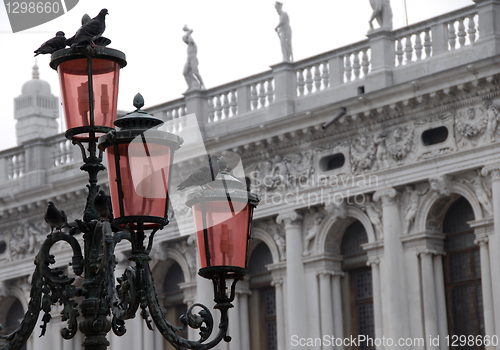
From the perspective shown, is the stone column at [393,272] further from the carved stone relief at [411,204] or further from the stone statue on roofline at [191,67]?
the stone statue on roofline at [191,67]

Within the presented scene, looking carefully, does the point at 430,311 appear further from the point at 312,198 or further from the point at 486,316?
the point at 312,198

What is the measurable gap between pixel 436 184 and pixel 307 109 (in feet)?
11.6

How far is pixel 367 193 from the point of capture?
22141 mm

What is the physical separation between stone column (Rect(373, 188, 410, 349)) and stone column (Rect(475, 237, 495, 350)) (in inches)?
62.0

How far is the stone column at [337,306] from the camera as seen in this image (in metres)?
22.7

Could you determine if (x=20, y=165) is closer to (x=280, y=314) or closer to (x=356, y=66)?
(x=280, y=314)

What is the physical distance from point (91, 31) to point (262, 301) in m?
16.4

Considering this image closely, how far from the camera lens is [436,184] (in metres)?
20.8

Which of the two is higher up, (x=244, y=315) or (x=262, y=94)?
(x=262, y=94)

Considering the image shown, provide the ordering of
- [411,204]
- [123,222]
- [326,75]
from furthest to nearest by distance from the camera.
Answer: [326,75], [411,204], [123,222]

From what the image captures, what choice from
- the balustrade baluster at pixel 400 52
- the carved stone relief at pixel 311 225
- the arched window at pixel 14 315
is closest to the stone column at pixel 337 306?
the carved stone relief at pixel 311 225

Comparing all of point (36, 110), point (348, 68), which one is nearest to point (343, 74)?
point (348, 68)

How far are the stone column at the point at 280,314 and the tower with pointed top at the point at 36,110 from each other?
10519 mm

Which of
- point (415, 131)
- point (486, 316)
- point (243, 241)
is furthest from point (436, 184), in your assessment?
point (243, 241)
